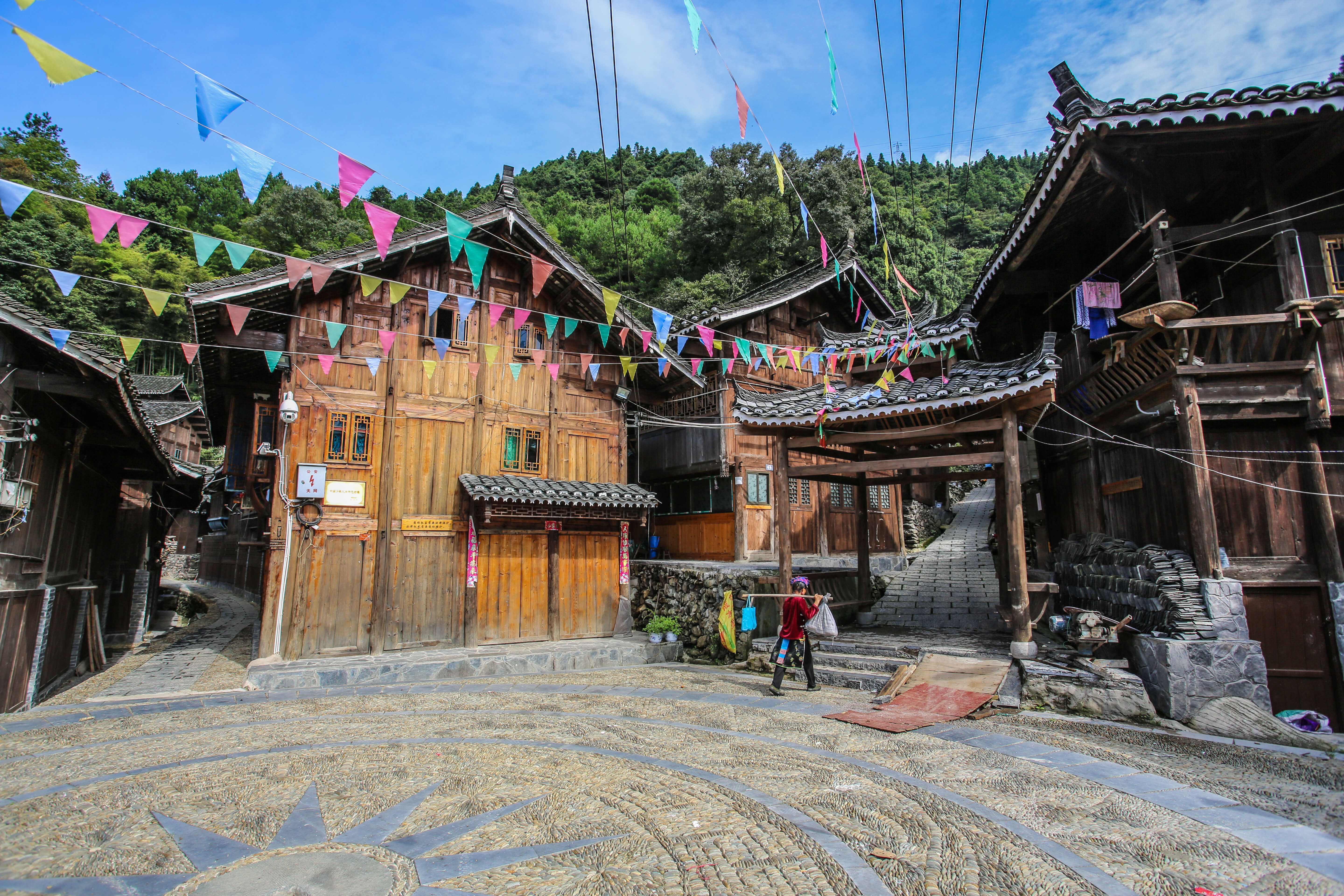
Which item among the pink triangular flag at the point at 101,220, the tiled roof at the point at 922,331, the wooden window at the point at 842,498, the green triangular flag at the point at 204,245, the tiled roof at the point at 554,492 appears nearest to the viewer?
the pink triangular flag at the point at 101,220

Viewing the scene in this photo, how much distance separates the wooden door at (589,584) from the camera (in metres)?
15.5

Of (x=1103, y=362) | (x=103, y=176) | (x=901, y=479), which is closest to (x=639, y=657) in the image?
(x=901, y=479)

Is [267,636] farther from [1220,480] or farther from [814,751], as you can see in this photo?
[1220,480]

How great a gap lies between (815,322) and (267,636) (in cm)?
1851

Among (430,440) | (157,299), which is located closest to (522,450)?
(430,440)

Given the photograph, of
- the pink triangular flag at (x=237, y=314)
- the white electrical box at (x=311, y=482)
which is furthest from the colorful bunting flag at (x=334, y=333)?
the white electrical box at (x=311, y=482)

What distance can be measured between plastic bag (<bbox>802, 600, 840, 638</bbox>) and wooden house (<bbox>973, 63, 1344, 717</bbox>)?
17.2ft

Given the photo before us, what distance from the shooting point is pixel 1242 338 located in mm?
10383

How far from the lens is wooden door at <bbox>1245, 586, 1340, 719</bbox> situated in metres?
9.23

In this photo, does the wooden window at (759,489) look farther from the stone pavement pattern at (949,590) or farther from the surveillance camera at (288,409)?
the surveillance camera at (288,409)

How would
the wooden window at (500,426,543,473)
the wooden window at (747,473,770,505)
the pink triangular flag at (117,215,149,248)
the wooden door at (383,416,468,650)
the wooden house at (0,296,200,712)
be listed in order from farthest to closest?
1. the wooden window at (747,473,770,505)
2. the wooden window at (500,426,543,473)
3. the wooden door at (383,416,468,650)
4. the wooden house at (0,296,200,712)
5. the pink triangular flag at (117,215,149,248)

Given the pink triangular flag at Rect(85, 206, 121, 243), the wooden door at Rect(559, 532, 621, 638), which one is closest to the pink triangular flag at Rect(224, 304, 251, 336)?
the pink triangular flag at Rect(85, 206, 121, 243)

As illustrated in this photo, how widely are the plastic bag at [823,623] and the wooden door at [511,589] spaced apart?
680 cm

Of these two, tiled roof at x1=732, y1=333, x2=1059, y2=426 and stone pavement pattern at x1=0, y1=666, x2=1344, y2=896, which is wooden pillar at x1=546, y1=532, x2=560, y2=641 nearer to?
tiled roof at x1=732, y1=333, x2=1059, y2=426
